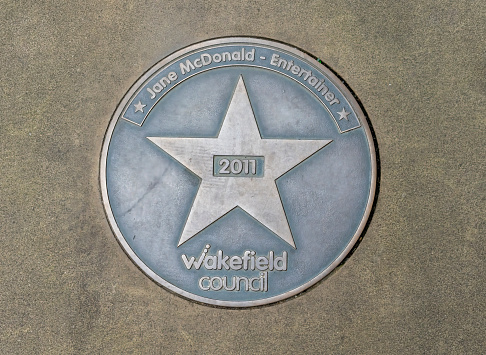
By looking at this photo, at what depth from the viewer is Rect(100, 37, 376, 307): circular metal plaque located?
2.49 meters

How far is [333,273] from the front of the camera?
2.50m

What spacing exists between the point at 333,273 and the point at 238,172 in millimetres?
767

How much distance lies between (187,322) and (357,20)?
6.52 feet

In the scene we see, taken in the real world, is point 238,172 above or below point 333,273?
above

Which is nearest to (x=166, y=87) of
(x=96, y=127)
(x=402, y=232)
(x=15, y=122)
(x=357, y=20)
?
(x=96, y=127)

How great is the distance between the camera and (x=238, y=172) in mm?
2516

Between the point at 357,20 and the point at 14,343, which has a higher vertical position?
the point at 357,20

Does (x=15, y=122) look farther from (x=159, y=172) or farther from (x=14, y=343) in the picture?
(x=14, y=343)

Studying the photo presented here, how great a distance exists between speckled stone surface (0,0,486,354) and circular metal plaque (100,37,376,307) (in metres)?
0.09

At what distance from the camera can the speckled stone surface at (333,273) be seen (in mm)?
2475

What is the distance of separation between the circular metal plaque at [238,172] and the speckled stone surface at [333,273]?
0.09 m

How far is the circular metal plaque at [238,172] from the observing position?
249 cm

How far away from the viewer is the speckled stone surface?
8.12 ft

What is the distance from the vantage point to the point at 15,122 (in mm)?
2621
